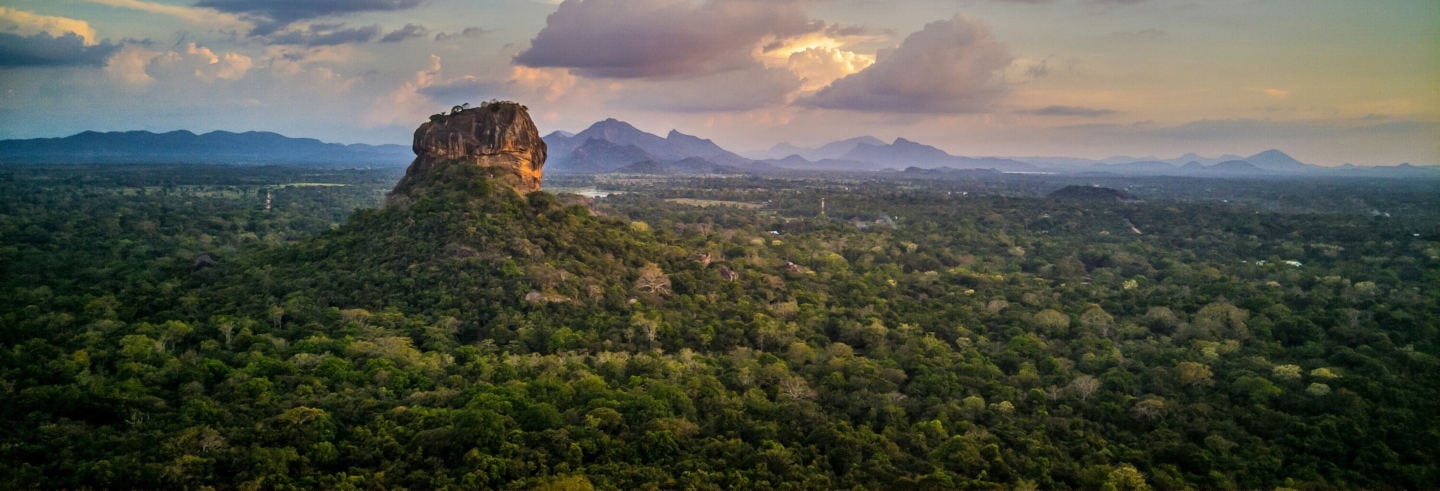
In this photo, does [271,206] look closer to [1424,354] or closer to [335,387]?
[335,387]

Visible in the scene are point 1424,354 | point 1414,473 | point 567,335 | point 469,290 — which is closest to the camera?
point 1414,473

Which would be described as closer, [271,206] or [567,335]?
[567,335]

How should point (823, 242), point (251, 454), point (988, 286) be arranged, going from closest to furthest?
1. point (251, 454)
2. point (988, 286)
3. point (823, 242)

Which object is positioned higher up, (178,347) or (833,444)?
(178,347)

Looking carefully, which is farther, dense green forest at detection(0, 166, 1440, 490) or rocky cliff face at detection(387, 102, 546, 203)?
rocky cliff face at detection(387, 102, 546, 203)

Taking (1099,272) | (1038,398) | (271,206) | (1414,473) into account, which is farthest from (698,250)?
(271,206)

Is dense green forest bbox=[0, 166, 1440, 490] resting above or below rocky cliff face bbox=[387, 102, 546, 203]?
below
